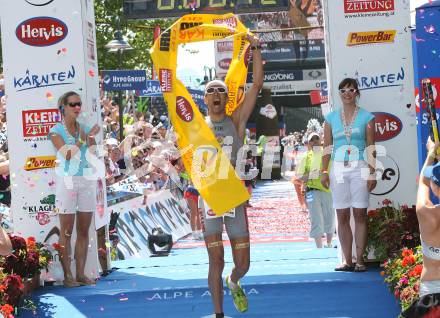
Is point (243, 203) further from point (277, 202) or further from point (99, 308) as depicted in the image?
point (277, 202)

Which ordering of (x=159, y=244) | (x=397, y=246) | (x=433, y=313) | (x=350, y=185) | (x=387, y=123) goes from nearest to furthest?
1. (x=433, y=313)
2. (x=397, y=246)
3. (x=350, y=185)
4. (x=387, y=123)
5. (x=159, y=244)

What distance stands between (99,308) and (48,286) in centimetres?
136

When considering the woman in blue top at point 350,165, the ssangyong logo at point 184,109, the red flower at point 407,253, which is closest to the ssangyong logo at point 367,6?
the woman in blue top at point 350,165

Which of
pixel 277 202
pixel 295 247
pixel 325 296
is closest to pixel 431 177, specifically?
pixel 325 296

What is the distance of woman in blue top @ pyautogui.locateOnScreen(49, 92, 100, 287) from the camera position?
935cm

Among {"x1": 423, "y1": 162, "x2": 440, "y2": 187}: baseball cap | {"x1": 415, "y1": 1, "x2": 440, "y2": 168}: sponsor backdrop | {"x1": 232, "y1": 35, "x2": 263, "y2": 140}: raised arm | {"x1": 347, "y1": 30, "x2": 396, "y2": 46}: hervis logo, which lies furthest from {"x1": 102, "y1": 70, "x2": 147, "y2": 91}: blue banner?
{"x1": 423, "y1": 162, "x2": 440, "y2": 187}: baseball cap

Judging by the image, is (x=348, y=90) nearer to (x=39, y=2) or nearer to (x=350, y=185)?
(x=350, y=185)

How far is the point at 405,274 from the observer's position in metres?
7.40

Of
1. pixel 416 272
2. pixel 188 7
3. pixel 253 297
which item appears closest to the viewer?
pixel 416 272

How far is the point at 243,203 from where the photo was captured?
7820 millimetres

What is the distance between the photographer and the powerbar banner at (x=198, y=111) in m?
7.80

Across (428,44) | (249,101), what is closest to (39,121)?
(249,101)

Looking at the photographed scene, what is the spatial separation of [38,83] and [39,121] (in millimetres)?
409

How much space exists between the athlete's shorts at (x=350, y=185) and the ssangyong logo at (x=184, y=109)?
6.23 feet
